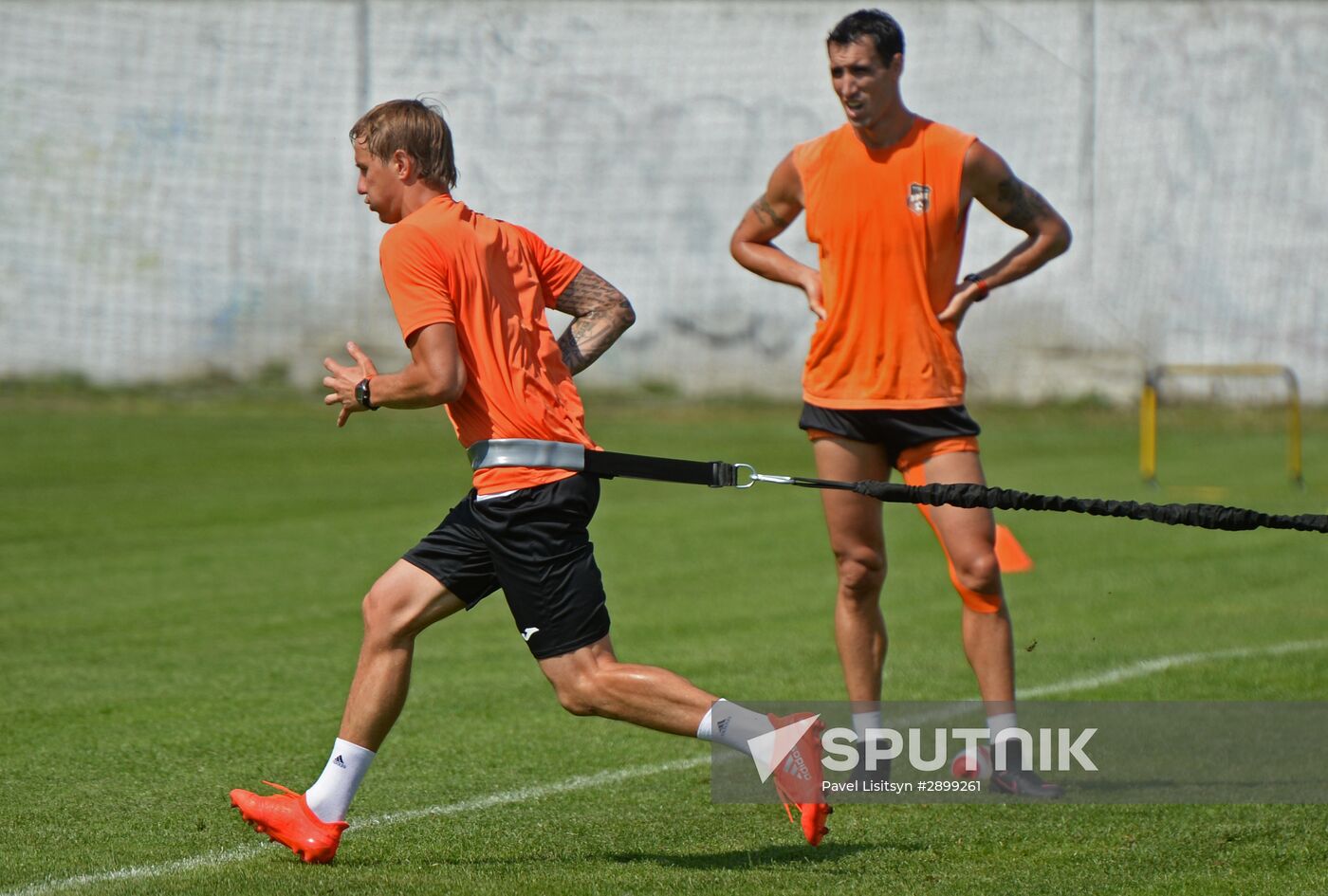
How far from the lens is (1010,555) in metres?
11.1

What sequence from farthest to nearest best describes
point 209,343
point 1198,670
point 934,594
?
1. point 209,343
2. point 934,594
3. point 1198,670

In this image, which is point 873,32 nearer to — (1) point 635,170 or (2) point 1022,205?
(2) point 1022,205

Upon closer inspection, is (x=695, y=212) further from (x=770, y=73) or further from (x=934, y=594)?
(x=934, y=594)

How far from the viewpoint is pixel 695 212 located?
24.1 metres

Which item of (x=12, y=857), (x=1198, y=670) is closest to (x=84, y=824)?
(x=12, y=857)

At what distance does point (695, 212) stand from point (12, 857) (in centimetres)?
1972

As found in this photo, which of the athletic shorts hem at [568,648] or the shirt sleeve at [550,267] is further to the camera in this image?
the shirt sleeve at [550,267]

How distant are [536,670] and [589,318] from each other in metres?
3.35

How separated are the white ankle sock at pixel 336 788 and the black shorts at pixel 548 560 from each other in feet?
2.02

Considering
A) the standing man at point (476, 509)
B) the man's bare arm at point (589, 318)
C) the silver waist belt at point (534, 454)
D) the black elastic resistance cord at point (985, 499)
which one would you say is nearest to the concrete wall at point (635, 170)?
the man's bare arm at point (589, 318)

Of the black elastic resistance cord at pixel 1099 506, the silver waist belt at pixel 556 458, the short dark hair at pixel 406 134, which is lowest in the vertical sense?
the black elastic resistance cord at pixel 1099 506

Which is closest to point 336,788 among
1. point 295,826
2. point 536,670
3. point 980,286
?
point 295,826

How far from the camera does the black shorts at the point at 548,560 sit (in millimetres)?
4793

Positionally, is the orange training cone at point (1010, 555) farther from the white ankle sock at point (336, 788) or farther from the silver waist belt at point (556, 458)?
the white ankle sock at point (336, 788)
